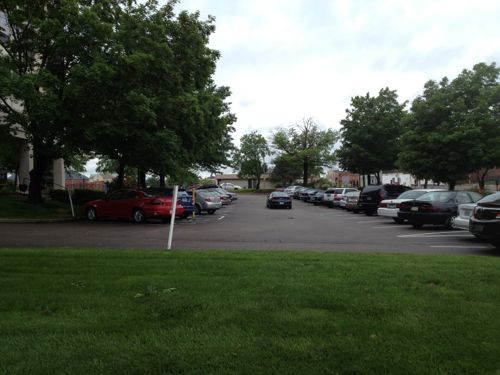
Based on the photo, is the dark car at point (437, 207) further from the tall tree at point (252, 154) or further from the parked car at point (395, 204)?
the tall tree at point (252, 154)

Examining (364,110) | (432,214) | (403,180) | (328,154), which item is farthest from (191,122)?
(328,154)

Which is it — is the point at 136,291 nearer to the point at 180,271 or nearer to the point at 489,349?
the point at 180,271

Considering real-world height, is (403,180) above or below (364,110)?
below

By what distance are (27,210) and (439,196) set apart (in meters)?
17.7

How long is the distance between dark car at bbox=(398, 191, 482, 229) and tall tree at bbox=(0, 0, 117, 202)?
1309 centimetres

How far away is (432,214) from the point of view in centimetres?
1628

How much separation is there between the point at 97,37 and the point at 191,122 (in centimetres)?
→ 531

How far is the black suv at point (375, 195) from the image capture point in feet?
81.0

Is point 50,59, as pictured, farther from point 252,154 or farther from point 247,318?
point 252,154

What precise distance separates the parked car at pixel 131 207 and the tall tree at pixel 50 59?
2931 millimetres

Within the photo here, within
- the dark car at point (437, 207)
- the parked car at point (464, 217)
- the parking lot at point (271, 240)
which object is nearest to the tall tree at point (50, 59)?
the parking lot at point (271, 240)

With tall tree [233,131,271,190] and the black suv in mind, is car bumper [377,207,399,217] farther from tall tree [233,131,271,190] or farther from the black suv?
tall tree [233,131,271,190]

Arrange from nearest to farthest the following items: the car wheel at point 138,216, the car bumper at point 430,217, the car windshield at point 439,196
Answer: the car bumper at point 430,217 → the car windshield at point 439,196 → the car wheel at point 138,216

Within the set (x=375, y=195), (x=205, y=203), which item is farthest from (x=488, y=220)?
(x=205, y=203)
